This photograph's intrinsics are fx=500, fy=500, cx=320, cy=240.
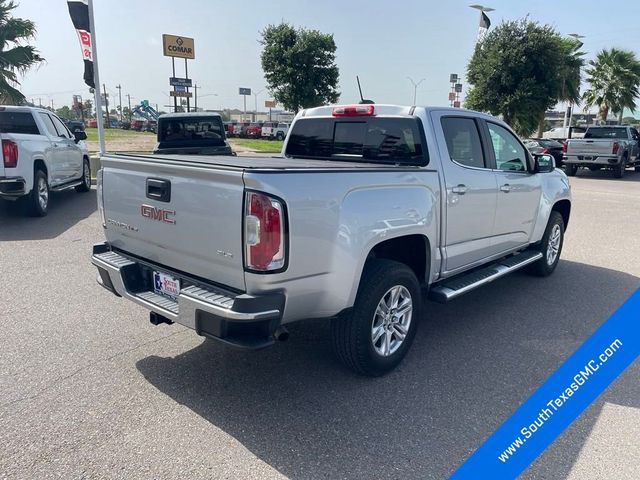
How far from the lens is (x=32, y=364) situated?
12.3ft

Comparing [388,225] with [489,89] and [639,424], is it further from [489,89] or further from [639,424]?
[489,89]

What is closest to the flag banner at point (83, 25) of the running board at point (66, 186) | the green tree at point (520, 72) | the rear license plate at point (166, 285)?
the running board at point (66, 186)

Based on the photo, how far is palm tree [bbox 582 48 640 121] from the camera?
33.4 m

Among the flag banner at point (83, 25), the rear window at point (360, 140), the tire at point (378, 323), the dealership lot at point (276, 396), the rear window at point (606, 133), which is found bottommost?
the dealership lot at point (276, 396)

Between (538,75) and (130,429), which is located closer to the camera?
(130,429)

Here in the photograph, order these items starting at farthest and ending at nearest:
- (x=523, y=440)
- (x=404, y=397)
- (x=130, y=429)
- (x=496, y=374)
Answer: (x=496, y=374)
(x=404, y=397)
(x=130, y=429)
(x=523, y=440)

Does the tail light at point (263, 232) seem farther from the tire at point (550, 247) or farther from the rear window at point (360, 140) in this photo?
the tire at point (550, 247)

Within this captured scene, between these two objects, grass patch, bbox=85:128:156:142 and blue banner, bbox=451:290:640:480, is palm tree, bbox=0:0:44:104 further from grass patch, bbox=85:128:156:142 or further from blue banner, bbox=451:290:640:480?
blue banner, bbox=451:290:640:480

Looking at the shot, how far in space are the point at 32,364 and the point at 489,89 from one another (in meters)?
23.9

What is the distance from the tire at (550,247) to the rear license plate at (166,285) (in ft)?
14.7

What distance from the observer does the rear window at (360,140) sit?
4.16 m

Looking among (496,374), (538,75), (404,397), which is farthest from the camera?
(538,75)

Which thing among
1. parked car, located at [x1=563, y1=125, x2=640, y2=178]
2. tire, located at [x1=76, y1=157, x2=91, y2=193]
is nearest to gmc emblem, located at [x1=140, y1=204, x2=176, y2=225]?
tire, located at [x1=76, y1=157, x2=91, y2=193]

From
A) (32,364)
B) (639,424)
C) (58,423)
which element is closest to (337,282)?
(58,423)
